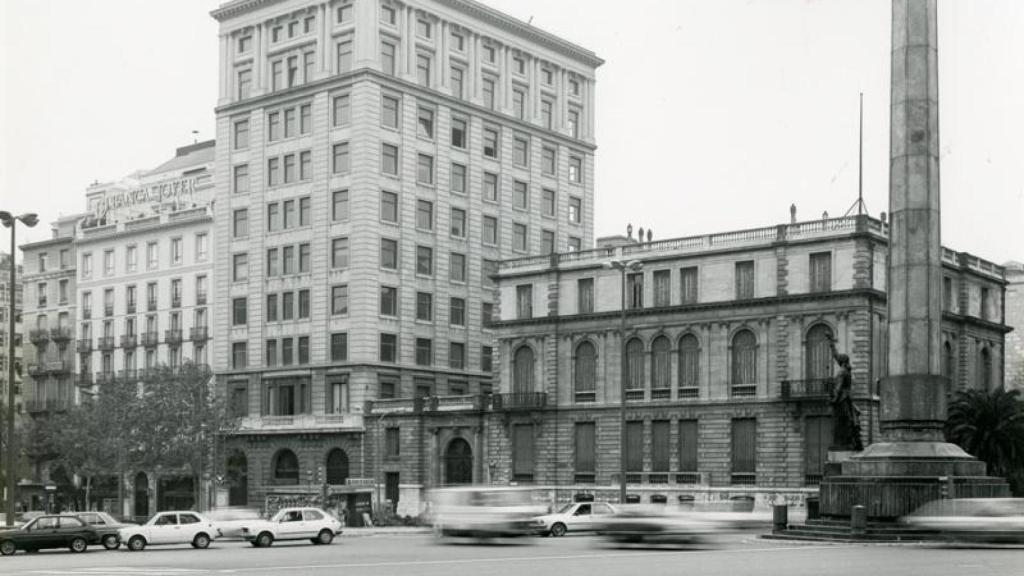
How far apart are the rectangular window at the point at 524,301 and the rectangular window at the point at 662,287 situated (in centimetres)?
775

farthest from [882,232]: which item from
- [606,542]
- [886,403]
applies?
[606,542]

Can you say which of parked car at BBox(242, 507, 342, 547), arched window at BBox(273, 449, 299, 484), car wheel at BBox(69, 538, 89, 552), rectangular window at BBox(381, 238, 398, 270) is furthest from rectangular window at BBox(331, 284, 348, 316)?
car wheel at BBox(69, 538, 89, 552)

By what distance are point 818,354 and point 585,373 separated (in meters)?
13.3

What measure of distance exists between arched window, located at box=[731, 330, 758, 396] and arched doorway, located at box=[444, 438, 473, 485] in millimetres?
16765

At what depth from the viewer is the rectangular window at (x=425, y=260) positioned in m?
89.7

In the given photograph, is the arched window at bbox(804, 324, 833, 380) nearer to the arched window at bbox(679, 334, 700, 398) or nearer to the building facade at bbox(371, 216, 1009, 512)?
the building facade at bbox(371, 216, 1009, 512)

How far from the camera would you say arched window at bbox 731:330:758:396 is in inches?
2820

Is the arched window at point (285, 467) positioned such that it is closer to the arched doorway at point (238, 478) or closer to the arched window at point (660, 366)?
the arched doorway at point (238, 478)

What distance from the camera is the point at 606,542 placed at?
39.0 metres

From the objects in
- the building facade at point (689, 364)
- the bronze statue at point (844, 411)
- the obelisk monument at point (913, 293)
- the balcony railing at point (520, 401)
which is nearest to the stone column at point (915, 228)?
the obelisk monument at point (913, 293)

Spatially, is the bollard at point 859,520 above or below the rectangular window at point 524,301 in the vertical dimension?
below

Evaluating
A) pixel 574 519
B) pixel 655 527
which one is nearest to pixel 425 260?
pixel 574 519

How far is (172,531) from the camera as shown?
45.4 meters

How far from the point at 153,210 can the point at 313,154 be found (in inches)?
813
